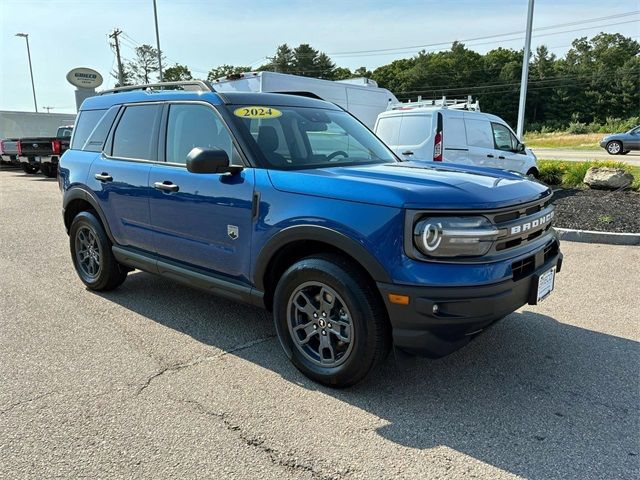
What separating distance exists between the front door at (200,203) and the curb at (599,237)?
543 cm

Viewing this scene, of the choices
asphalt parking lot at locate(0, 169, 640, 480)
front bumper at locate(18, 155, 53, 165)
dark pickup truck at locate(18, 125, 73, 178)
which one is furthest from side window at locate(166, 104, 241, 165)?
front bumper at locate(18, 155, 53, 165)

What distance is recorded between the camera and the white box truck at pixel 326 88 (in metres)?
12.9

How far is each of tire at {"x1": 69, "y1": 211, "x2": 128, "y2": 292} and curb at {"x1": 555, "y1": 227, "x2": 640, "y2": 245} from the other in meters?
5.89

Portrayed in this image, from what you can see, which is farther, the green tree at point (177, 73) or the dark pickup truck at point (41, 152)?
the green tree at point (177, 73)

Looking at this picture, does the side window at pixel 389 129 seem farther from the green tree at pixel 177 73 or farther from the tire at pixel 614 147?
the green tree at pixel 177 73

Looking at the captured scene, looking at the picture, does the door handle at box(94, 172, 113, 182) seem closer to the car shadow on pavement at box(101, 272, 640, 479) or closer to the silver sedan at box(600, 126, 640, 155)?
the car shadow on pavement at box(101, 272, 640, 479)

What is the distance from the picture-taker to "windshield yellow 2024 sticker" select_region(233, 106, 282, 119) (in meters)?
3.75

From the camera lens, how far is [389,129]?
10000mm

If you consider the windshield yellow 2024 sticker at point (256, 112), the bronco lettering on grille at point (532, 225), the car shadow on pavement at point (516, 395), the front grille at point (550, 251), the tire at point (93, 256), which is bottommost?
the car shadow on pavement at point (516, 395)

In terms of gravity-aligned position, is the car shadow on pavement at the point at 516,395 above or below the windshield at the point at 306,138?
below

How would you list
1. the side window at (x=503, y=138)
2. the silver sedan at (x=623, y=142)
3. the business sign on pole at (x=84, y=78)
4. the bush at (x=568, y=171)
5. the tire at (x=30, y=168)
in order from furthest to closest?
the business sign on pole at (x=84, y=78)
the silver sedan at (x=623, y=142)
the tire at (x=30, y=168)
the bush at (x=568, y=171)
the side window at (x=503, y=138)

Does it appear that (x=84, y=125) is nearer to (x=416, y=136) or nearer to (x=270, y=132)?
(x=270, y=132)

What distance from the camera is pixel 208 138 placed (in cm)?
388

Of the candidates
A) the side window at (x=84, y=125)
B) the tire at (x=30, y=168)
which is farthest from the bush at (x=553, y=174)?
the tire at (x=30, y=168)
